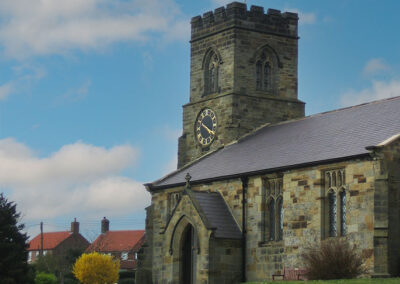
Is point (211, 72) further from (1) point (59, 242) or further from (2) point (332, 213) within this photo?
(1) point (59, 242)

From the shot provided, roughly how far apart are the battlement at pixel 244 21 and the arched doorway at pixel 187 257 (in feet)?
45.3

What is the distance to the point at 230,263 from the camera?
39.8 metres

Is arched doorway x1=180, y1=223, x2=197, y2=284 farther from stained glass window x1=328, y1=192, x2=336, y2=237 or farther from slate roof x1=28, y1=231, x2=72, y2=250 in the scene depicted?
slate roof x1=28, y1=231, x2=72, y2=250

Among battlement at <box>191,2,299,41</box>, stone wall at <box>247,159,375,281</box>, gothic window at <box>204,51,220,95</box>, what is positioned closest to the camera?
stone wall at <box>247,159,375,281</box>

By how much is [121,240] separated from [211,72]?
5502 cm

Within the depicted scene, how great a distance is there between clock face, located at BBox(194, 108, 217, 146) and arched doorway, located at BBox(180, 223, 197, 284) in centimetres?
920

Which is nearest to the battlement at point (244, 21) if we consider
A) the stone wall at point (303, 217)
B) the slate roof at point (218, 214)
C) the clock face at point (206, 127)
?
the clock face at point (206, 127)

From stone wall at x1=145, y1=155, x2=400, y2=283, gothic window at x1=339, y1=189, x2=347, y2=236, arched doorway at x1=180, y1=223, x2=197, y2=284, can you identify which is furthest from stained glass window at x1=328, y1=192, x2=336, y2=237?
arched doorway at x1=180, y1=223, x2=197, y2=284

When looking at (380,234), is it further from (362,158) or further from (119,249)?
(119,249)

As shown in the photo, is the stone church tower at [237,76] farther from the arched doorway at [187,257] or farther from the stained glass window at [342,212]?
the stained glass window at [342,212]

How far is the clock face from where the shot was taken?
5075cm

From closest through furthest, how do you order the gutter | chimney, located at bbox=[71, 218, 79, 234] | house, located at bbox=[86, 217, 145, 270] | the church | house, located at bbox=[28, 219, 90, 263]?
the church → the gutter → house, located at bbox=[86, 217, 145, 270] → house, located at bbox=[28, 219, 90, 263] → chimney, located at bbox=[71, 218, 79, 234]

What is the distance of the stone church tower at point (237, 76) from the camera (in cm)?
5006

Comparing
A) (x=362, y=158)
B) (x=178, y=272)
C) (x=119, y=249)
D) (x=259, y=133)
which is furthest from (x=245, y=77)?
(x=119, y=249)
